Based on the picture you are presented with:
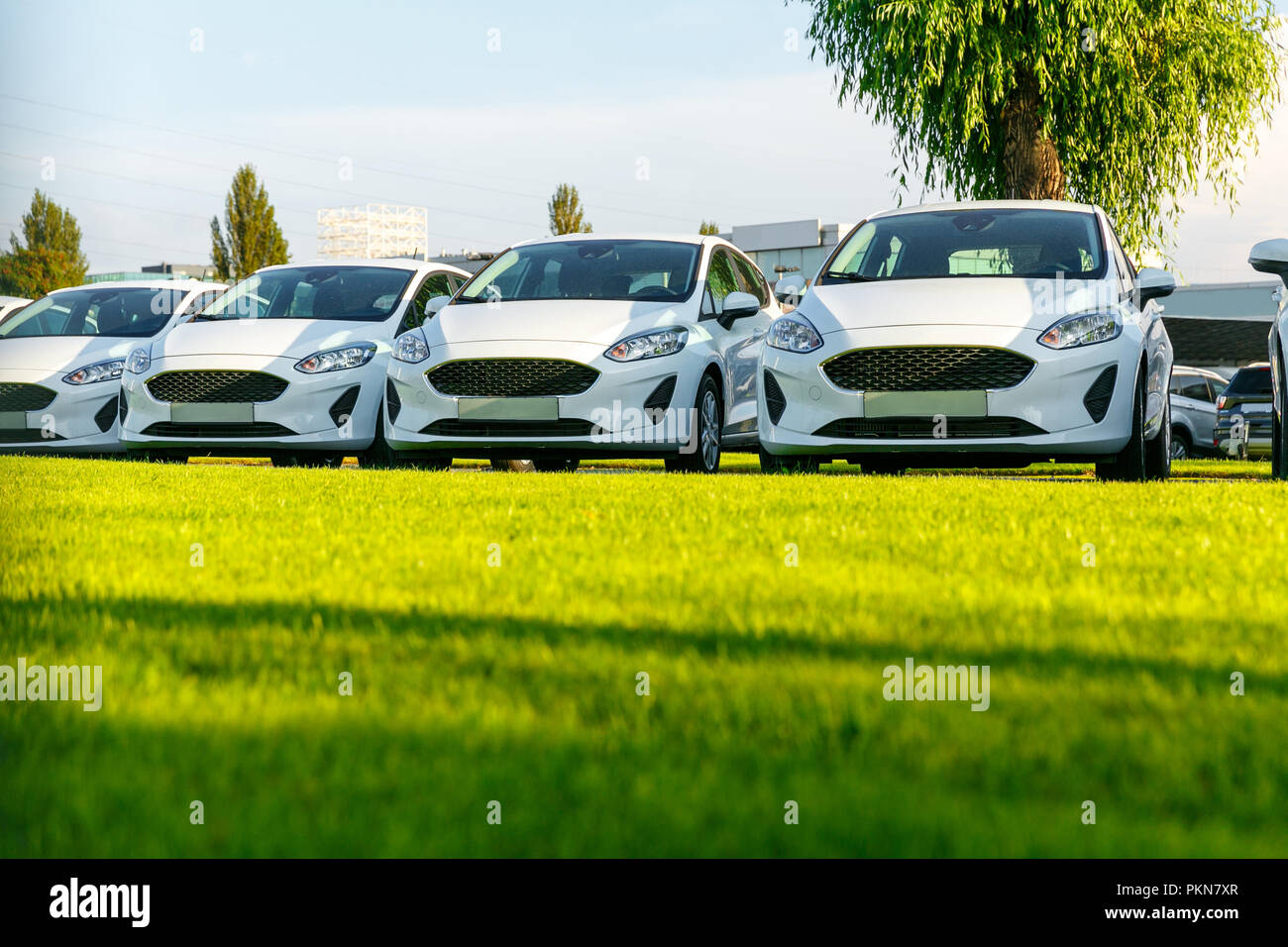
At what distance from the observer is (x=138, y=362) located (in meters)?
12.0

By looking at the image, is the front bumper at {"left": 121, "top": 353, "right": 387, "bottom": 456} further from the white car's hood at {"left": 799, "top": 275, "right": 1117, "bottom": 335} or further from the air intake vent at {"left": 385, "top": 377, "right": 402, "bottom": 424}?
the white car's hood at {"left": 799, "top": 275, "right": 1117, "bottom": 335}

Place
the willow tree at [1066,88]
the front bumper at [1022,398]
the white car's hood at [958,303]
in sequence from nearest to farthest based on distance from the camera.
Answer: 1. the front bumper at [1022,398]
2. the white car's hood at [958,303]
3. the willow tree at [1066,88]

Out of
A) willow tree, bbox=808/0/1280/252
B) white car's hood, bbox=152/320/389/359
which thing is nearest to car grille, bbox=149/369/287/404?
white car's hood, bbox=152/320/389/359

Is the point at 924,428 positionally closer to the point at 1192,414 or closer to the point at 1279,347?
the point at 1279,347

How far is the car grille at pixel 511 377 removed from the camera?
32.6 feet

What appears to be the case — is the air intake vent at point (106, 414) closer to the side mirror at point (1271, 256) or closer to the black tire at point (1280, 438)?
the side mirror at point (1271, 256)

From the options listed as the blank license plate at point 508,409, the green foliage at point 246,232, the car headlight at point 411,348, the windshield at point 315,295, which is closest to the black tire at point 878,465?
the blank license plate at point 508,409

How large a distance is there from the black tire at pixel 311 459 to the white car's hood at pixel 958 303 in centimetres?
472

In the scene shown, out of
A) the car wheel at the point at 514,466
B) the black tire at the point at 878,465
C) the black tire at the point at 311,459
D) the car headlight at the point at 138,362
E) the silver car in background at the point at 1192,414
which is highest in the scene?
the car headlight at the point at 138,362

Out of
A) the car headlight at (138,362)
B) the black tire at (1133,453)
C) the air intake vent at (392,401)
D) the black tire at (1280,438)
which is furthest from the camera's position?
the car headlight at (138,362)

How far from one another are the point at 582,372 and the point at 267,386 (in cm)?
291

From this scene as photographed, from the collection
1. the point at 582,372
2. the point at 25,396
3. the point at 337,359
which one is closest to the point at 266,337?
the point at 337,359
